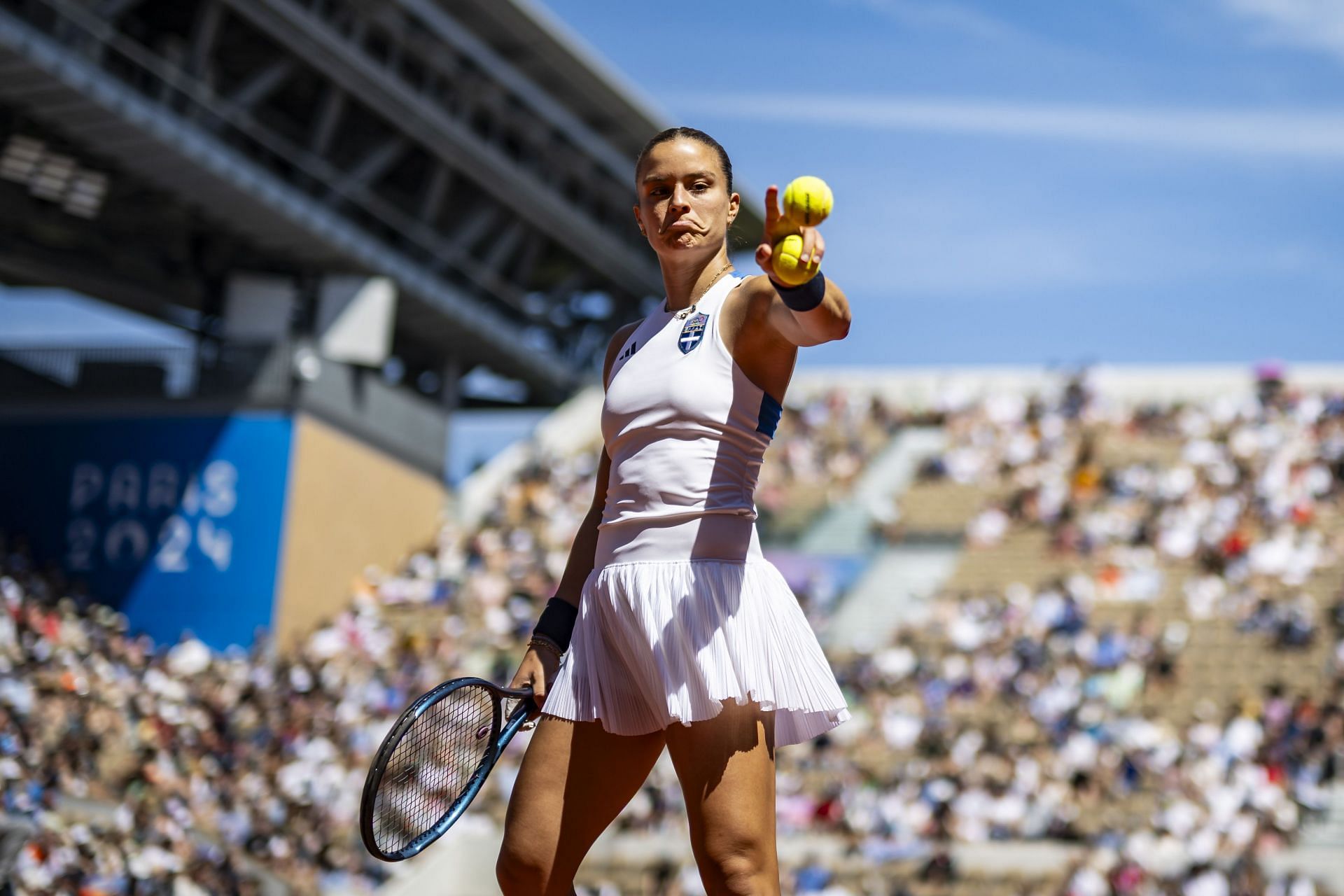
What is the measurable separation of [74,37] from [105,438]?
20.2 ft

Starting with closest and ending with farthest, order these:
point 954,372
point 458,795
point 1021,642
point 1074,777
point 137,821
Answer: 1. point 458,795
2. point 137,821
3. point 1074,777
4. point 1021,642
5. point 954,372

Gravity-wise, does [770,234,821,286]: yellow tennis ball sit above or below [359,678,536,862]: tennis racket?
above

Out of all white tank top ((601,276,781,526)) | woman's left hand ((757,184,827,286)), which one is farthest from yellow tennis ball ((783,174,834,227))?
white tank top ((601,276,781,526))

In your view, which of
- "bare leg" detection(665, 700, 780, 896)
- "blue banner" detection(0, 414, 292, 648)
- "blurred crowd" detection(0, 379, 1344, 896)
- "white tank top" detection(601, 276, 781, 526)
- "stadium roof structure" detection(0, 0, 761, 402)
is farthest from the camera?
"blue banner" detection(0, 414, 292, 648)

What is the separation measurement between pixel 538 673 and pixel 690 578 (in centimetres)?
49

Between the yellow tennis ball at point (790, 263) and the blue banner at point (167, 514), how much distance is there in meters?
20.2

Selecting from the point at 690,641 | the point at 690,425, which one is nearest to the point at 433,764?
the point at 690,641

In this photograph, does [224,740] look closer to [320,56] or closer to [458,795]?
[320,56]

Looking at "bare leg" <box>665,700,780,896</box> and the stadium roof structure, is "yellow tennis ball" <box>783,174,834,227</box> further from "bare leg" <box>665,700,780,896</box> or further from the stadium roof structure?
the stadium roof structure

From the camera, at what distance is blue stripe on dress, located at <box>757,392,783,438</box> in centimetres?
343

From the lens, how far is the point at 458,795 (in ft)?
11.8

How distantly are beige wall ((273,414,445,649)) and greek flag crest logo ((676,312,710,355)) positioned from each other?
64.2 ft

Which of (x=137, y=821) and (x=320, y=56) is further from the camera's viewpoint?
(x=320, y=56)

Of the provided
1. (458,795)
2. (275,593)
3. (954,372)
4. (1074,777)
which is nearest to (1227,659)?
(1074,777)
